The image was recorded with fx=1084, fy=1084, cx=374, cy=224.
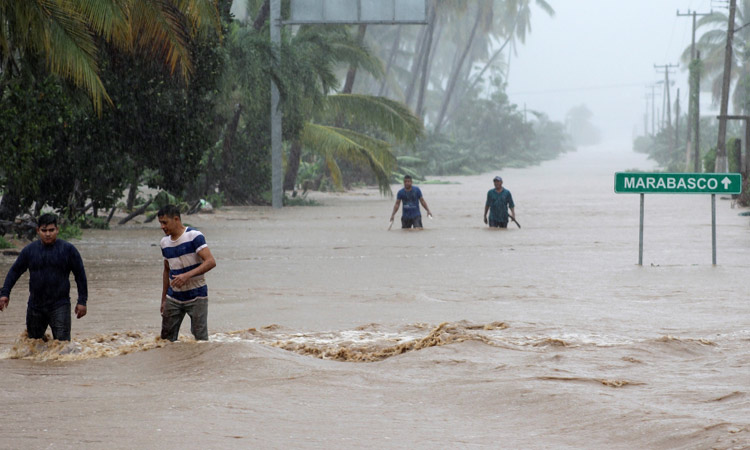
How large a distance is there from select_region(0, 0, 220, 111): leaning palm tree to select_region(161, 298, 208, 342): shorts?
18.9ft

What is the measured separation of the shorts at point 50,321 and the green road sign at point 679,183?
30.5ft

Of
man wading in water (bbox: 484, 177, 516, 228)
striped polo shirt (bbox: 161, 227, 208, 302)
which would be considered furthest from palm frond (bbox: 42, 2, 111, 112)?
man wading in water (bbox: 484, 177, 516, 228)

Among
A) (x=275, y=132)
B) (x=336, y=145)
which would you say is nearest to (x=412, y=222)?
(x=336, y=145)

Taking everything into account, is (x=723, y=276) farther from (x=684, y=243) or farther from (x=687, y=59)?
(x=687, y=59)

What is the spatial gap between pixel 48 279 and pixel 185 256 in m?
1.06

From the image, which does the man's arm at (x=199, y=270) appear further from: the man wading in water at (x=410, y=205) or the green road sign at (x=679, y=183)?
the man wading in water at (x=410, y=205)

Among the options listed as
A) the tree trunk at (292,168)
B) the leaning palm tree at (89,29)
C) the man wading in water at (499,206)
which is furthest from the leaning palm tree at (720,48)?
the leaning palm tree at (89,29)

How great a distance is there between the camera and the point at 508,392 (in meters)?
7.35

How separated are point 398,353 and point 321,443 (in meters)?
2.84

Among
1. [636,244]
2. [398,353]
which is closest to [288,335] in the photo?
[398,353]

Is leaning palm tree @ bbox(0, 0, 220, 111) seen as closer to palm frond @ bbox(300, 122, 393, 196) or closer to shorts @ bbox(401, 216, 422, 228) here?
shorts @ bbox(401, 216, 422, 228)

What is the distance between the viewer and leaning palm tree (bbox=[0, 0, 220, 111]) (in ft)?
43.8

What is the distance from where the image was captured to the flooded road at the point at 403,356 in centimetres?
635

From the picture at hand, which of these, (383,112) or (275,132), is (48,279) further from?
(383,112)
